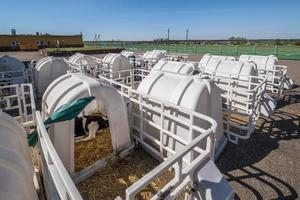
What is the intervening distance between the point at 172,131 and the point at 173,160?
2.34 metres

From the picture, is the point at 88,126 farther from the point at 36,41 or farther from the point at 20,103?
the point at 36,41

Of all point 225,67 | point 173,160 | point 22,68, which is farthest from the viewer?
point 22,68

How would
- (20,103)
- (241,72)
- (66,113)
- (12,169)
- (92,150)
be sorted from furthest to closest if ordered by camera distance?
(241,72) < (20,103) < (92,150) < (66,113) < (12,169)

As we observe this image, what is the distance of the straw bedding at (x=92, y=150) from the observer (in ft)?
14.9

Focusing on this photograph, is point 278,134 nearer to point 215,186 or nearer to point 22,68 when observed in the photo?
point 215,186

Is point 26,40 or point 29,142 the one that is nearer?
point 29,142

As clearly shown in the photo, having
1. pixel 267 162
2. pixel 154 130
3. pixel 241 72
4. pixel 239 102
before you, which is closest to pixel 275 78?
pixel 241 72

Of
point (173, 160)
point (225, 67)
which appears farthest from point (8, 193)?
point (225, 67)

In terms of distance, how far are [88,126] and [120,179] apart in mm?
1519

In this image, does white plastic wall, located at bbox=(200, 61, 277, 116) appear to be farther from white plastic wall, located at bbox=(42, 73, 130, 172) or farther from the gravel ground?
white plastic wall, located at bbox=(42, 73, 130, 172)

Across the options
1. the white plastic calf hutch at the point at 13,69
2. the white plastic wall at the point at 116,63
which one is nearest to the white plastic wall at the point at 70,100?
the white plastic calf hutch at the point at 13,69

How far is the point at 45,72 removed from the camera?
1126 cm

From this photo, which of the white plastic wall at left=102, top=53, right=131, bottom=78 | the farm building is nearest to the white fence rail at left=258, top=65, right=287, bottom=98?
the white plastic wall at left=102, top=53, right=131, bottom=78

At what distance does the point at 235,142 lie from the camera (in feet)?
19.9
